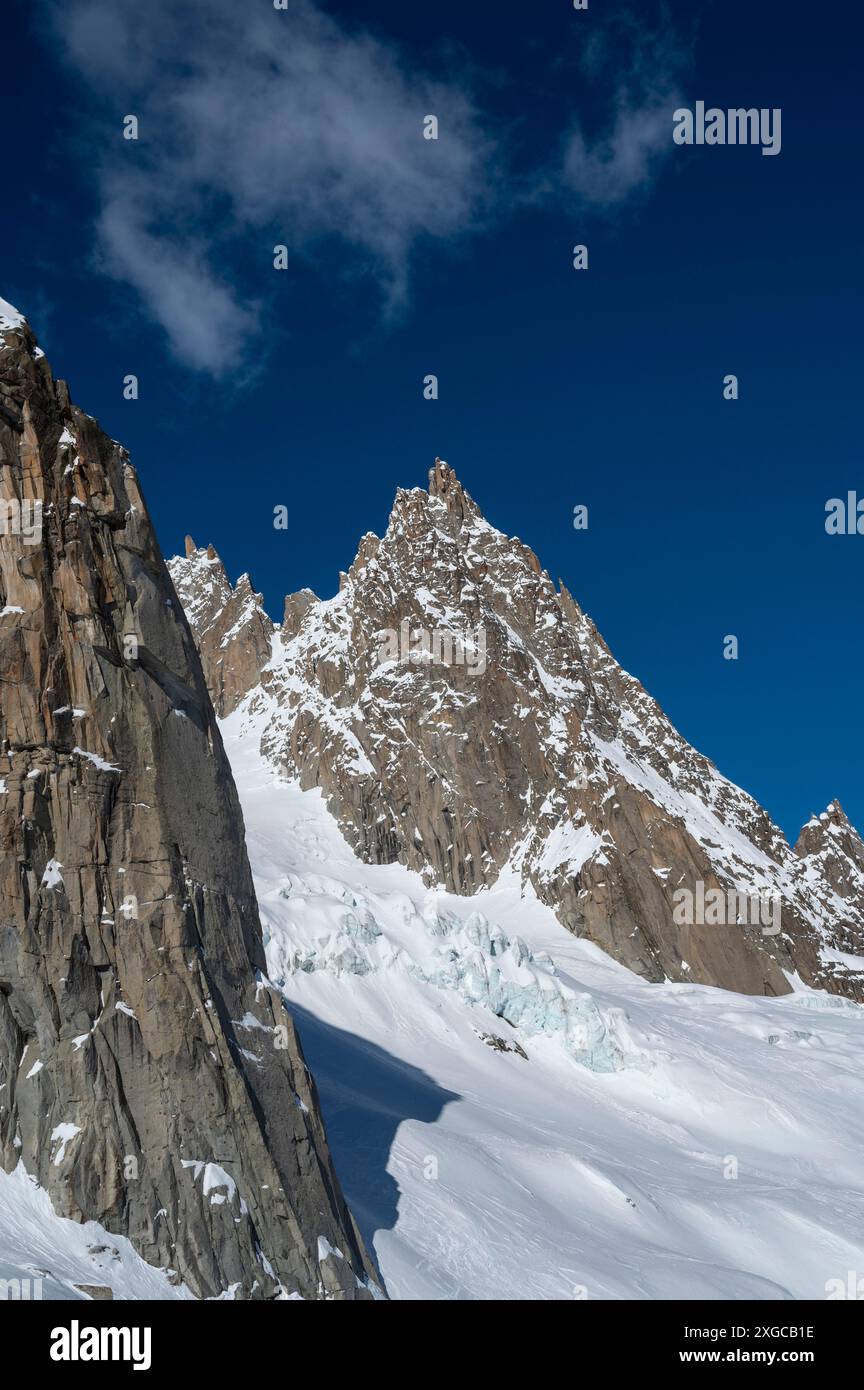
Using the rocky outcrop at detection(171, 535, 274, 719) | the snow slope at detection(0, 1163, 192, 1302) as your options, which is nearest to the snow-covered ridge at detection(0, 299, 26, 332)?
the snow slope at detection(0, 1163, 192, 1302)

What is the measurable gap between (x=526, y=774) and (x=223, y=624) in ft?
229

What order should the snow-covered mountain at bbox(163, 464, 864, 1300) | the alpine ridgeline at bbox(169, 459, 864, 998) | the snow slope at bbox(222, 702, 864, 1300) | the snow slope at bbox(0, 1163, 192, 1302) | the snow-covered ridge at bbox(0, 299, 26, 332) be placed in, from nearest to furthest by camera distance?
1. the snow slope at bbox(0, 1163, 192, 1302)
2. the snow-covered ridge at bbox(0, 299, 26, 332)
3. the snow slope at bbox(222, 702, 864, 1300)
4. the snow-covered mountain at bbox(163, 464, 864, 1300)
5. the alpine ridgeline at bbox(169, 459, 864, 998)

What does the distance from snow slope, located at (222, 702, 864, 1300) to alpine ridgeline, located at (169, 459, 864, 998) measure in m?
10.2

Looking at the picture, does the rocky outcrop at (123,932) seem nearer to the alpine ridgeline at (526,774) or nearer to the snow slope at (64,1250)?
the snow slope at (64,1250)

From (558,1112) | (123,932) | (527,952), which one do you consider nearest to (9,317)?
(123,932)

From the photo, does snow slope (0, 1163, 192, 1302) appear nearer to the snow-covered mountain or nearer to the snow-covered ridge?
the snow-covered mountain

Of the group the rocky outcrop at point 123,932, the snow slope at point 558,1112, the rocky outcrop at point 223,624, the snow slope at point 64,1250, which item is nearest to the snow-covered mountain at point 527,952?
the snow slope at point 558,1112

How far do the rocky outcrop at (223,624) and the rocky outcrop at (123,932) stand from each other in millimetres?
121991

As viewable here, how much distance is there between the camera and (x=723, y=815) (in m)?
127

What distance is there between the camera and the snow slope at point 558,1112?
108ft

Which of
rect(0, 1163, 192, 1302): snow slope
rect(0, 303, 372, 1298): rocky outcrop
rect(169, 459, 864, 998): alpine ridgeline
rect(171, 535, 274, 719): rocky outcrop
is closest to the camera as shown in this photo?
rect(0, 1163, 192, 1302): snow slope

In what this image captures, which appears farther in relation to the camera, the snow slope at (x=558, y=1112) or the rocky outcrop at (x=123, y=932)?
the snow slope at (x=558, y=1112)

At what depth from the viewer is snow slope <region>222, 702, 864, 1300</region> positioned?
32938 millimetres
